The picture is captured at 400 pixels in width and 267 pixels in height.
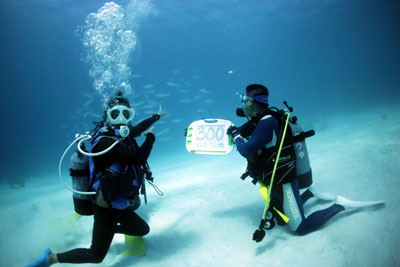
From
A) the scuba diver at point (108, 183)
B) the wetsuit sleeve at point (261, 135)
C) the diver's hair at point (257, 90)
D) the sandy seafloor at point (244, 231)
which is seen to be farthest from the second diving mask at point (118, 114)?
the sandy seafloor at point (244, 231)

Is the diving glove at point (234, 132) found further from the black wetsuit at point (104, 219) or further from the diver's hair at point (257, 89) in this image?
the black wetsuit at point (104, 219)

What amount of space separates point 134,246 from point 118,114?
6.80 feet

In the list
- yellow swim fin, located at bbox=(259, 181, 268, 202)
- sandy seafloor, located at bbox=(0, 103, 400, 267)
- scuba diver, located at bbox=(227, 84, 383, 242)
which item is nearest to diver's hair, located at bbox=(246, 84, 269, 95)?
scuba diver, located at bbox=(227, 84, 383, 242)

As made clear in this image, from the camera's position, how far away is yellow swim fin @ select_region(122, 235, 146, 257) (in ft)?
10.6

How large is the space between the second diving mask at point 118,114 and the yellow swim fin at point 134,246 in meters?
1.84

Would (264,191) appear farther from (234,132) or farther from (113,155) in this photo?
(113,155)

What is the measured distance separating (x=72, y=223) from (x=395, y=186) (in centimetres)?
609

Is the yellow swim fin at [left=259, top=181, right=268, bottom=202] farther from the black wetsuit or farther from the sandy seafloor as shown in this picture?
the black wetsuit

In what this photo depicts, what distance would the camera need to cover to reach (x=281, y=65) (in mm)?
106438

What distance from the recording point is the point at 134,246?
10.8ft

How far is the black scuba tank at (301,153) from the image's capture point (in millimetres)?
2961

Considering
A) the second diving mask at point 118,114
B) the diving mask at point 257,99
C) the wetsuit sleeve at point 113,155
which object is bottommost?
the wetsuit sleeve at point 113,155

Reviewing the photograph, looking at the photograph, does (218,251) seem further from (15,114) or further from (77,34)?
(15,114)

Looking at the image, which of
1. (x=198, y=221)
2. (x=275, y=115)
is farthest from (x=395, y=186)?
(x=198, y=221)
